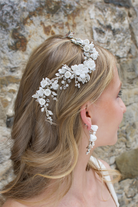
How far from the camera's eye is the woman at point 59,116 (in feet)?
2.84

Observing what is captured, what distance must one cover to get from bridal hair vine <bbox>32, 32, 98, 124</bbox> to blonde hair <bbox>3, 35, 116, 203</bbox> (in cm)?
2

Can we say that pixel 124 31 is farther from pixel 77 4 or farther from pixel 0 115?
pixel 0 115

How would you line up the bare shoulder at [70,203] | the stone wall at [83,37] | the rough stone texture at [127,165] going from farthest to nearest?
the rough stone texture at [127,165]
the stone wall at [83,37]
the bare shoulder at [70,203]

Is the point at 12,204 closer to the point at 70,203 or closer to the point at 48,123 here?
the point at 70,203

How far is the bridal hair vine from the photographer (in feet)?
2.76

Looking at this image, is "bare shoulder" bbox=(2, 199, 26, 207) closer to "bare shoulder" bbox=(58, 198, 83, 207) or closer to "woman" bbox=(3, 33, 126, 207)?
"woman" bbox=(3, 33, 126, 207)

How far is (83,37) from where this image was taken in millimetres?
1148

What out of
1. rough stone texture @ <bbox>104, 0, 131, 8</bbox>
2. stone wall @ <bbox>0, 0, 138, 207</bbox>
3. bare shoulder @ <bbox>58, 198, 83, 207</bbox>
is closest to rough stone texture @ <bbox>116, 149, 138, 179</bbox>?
stone wall @ <bbox>0, 0, 138, 207</bbox>

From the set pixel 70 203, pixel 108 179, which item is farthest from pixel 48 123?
pixel 108 179

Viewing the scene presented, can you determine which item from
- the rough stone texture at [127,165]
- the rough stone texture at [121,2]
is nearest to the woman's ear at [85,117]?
the rough stone texture at [127,165]

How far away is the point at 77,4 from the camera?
1465 mm

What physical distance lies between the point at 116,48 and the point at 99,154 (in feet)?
3.30

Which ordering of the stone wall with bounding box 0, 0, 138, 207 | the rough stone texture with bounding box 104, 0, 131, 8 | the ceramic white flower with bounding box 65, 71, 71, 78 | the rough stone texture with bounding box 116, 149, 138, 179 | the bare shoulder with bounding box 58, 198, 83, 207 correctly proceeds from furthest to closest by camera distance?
the rough stone texture with bounding box 116, 149, 138, 179 → the rough stone texture with bounding box 104, 0, 131, 8 → the stone wall with bounding box 0, 0, 138, 207 → the bare shoulder with bounding box 58, 198, 83, 207 → the ceramic white flower with bounding box 65, 71, 71, 78

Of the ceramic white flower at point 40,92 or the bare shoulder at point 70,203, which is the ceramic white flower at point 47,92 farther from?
the bare shoulder at point 70,203
